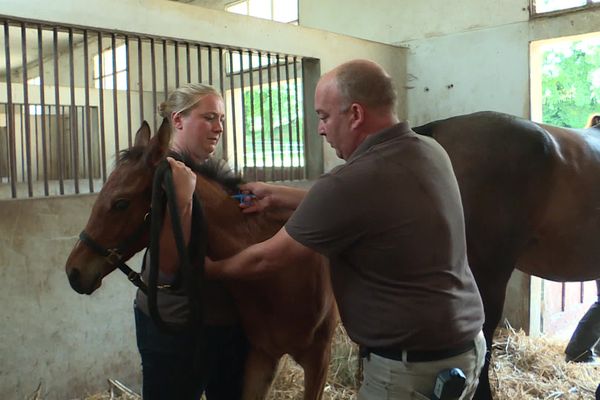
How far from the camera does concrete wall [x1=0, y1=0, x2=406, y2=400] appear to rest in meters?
2.96

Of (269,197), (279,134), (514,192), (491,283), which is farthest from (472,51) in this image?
(269,197)

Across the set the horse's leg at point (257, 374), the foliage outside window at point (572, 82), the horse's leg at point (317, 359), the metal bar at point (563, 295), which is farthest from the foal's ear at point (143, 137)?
the foliage outside window at point (572, 82)

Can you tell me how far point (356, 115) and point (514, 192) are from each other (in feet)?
4.88

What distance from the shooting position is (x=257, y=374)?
1.92 m

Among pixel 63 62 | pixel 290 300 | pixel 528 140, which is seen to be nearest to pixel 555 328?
pixel 528 140

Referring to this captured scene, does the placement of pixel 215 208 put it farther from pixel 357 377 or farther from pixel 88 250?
pixel 357 377

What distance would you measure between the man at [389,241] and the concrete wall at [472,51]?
337cm

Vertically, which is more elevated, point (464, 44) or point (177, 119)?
point (464, 44)

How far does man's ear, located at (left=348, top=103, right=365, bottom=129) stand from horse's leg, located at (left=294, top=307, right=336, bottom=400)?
0.89m

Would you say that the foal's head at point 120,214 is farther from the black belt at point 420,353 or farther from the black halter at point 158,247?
the black belt at point 420,353

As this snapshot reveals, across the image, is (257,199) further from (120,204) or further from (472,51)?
(472,51)

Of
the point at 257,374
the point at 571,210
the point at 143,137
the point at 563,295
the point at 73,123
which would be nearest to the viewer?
the point at 143,137

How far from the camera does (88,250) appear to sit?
1.53 m

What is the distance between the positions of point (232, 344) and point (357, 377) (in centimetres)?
162
